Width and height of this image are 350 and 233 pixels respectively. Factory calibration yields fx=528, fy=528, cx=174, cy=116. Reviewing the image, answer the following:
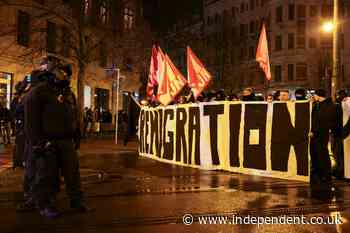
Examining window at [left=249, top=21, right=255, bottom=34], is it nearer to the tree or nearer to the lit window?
the tree

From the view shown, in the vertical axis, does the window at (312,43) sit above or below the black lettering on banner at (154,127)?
above

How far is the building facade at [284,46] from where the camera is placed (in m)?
56.5

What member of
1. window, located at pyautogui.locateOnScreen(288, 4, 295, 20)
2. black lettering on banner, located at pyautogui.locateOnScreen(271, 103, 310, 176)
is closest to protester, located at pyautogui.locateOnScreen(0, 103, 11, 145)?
black lettering on banner, located at pyautogui.locateOnScreen(271, 103, 310, 176)

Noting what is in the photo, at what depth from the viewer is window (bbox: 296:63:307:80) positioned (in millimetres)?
58250

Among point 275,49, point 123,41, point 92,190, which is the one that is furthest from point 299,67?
point 92,190

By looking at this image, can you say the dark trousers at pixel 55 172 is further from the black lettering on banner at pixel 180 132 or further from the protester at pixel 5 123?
the protester at pixel 5 123

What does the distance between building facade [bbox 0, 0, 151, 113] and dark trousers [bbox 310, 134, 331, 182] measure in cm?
1861

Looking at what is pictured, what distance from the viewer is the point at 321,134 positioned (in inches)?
379

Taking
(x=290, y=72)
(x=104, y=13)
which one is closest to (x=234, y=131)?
(x=104, y=13)

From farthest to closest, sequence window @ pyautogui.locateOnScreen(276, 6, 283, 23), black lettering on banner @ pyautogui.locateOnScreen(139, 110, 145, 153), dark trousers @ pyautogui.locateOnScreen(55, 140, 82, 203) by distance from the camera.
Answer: window @ pyautogui.locateOnScreen(276, 6, 283, 23)
black lettering on banner @ pyautogui.locateOnScreen(139, 110, 145, 153)
dark trousers @ pyautogui.locateOnScreen(55, 140, 82, 203)

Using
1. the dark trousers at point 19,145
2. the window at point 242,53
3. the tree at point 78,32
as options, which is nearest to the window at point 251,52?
the window at point 242,53

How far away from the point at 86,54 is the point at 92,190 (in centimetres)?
1898

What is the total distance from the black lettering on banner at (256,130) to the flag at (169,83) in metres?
3.04

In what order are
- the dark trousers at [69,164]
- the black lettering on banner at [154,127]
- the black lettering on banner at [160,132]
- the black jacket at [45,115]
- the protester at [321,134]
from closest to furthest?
the black jacket at [45,115], the dark trousers at [69,164], the protester at [321,134], the black lettering on banner at [160,132], the black lettering on banner at [154,127]
